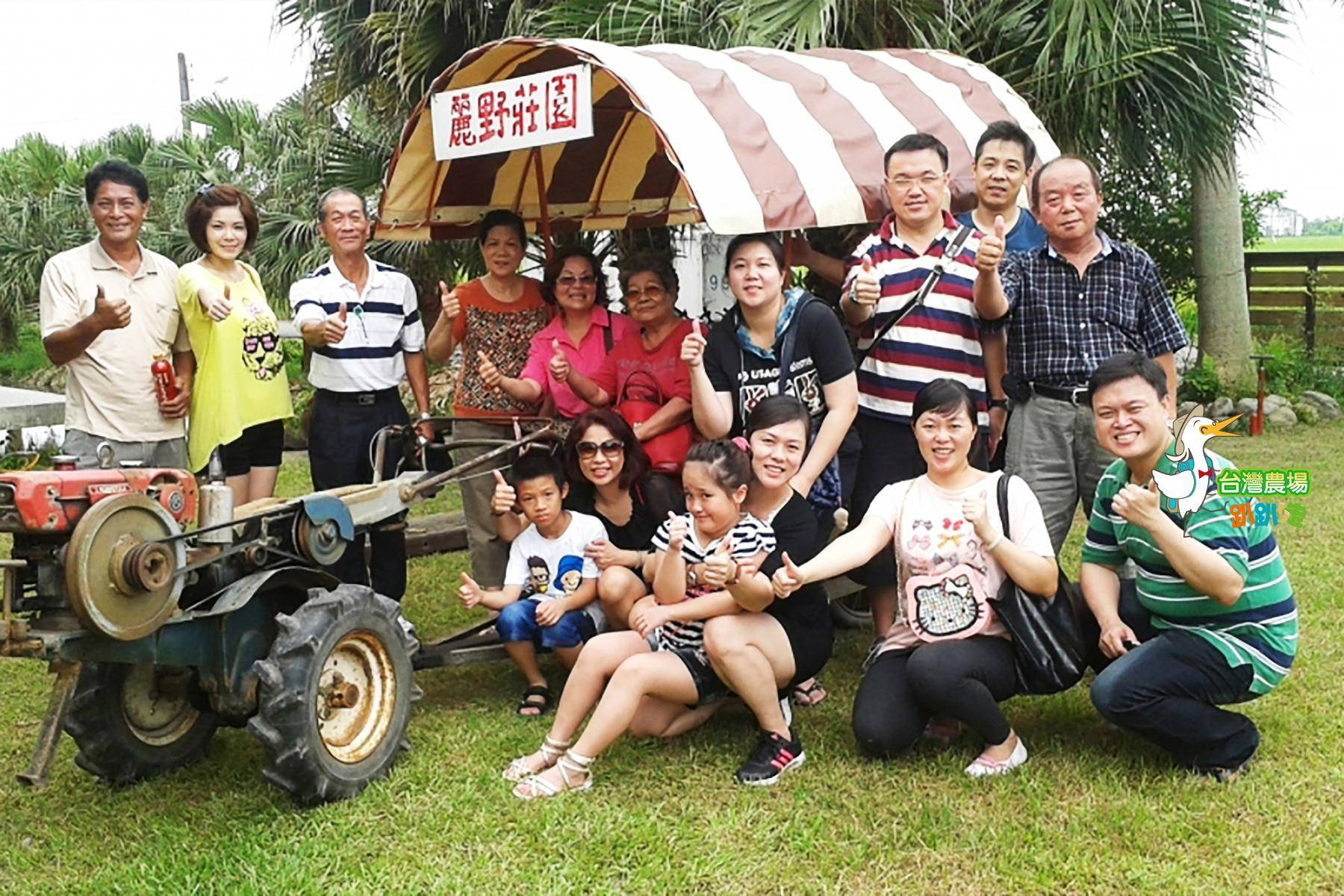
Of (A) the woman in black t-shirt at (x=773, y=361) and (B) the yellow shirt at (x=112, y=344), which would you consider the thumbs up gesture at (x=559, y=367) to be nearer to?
(A) the woman in black t-shirt at (x=773, y=361)

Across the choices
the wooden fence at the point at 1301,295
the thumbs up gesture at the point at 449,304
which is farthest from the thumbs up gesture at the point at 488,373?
the wooden fence at the point at 1301,295

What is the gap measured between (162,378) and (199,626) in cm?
141

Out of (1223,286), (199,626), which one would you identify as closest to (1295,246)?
(1223,286)

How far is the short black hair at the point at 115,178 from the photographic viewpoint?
15.8ft

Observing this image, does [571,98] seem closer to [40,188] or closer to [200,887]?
[200,887]

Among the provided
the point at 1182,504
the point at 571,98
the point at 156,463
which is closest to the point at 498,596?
the point at 156,463

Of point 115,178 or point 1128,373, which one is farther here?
point 115,178

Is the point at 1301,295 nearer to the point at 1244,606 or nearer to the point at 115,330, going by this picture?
the point at 1244,606

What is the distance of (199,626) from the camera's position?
12.7 ft

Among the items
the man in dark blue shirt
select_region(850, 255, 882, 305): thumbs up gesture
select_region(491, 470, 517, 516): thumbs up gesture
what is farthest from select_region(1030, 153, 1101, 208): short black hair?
select_region(491, 470, 517, 516): thumbs up gesture

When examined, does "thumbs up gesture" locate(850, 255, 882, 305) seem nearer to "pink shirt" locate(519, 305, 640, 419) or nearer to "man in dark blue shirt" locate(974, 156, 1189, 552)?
"man in dark blue shirt" locate(974, 156, 1189, 552)

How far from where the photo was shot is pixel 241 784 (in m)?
4.27

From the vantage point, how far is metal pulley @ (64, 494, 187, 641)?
3410 millimetres

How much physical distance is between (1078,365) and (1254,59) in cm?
516
